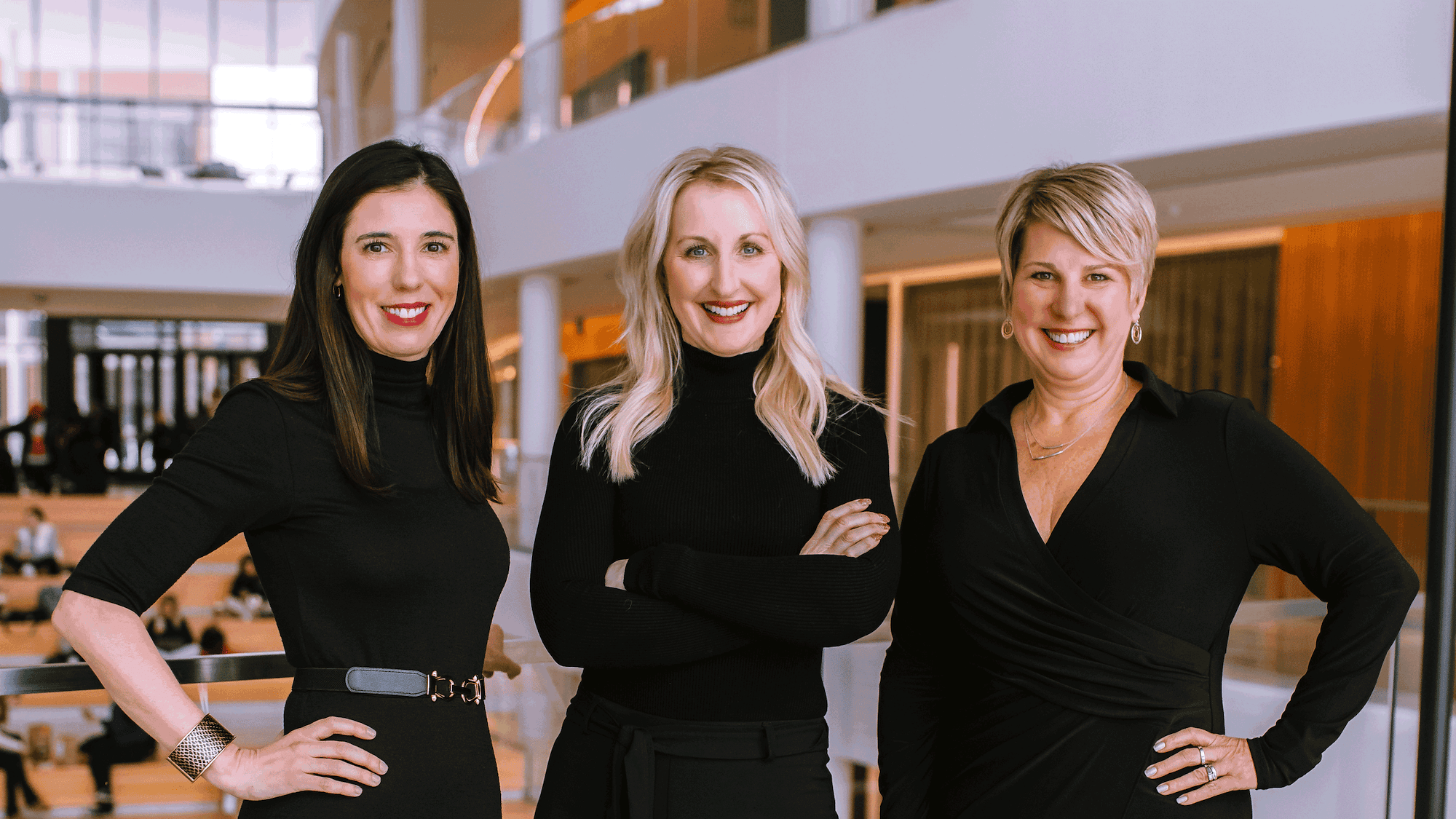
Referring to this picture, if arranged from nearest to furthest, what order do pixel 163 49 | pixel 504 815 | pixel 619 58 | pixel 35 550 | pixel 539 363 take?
pixel 504 815 → pixel 619 58 → pixel 35 550 → pixel 539 363 → pixel 163 49

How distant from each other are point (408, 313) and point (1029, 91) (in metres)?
5.76

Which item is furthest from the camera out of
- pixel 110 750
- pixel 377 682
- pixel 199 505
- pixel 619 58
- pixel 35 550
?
pixel 35 550

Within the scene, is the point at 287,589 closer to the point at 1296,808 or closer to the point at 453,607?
the point at 453,607

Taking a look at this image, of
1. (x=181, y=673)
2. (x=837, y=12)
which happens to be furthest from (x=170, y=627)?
(x=181, y=673)

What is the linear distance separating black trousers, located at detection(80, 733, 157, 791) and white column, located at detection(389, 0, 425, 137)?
13.1m

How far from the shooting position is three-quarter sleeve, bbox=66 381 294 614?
1390 millimetres

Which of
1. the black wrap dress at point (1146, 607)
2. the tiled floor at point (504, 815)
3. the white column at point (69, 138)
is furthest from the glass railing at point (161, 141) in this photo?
the black wrap dress at point (1146, 607)

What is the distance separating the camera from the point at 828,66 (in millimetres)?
7875

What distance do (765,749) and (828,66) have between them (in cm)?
692

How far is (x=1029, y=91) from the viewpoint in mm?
6688

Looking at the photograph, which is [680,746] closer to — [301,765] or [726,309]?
[301,765]

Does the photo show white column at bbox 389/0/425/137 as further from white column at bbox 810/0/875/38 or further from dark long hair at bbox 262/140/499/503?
dark long hair at bbox 262/140/499/503

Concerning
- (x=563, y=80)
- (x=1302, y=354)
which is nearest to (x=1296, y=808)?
(x=1302, y=354)

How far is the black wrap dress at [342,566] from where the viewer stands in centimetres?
143
